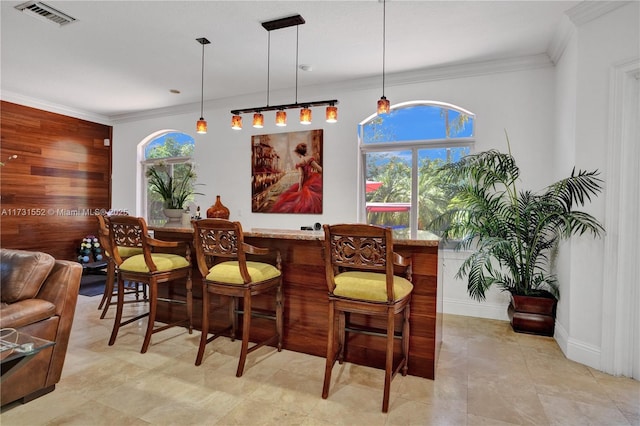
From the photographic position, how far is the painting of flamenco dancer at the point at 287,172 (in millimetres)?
4770

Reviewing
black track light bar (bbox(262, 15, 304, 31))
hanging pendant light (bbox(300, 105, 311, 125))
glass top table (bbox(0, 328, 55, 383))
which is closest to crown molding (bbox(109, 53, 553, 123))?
black track light bar (bbox(262, 15, 304, 31))

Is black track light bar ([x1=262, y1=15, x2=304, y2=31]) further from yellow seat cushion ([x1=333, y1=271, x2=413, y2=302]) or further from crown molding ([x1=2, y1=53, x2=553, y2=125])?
yellow seat cushion ([x1=333, y1=271, x2=413, y2=302])

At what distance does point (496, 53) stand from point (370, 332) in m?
3.18

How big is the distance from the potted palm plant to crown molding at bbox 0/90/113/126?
6.07 meters

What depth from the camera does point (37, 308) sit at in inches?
81.2

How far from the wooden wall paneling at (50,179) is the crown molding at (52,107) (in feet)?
0.21

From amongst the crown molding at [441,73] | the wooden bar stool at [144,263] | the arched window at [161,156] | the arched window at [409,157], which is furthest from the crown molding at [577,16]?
the arched window at [161,156]

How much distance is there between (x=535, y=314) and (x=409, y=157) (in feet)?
7.21

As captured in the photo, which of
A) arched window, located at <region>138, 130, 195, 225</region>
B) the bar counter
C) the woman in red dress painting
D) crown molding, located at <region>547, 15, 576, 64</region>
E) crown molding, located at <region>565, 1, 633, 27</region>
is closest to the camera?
the bar counter

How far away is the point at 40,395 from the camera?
2145 mm

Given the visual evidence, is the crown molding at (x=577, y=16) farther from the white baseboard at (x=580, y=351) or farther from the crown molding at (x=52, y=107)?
the crown molding at (x=52, y=107)

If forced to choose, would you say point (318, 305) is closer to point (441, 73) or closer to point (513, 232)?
point (513, 232)

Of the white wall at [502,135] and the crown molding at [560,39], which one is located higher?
the crown molding at [560,39]

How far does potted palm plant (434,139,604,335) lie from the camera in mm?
3205
